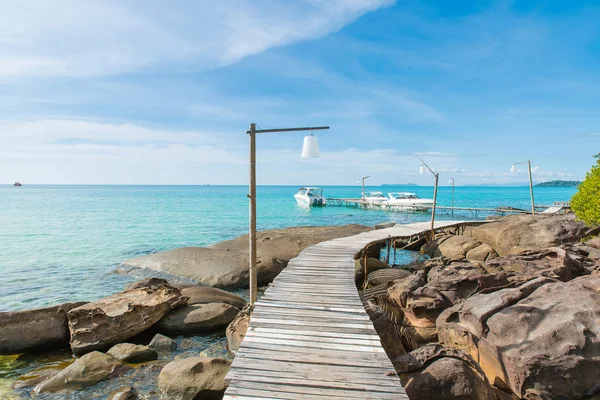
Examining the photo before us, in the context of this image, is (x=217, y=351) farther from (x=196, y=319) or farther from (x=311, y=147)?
(x=311, y=147)

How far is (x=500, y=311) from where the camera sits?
267 inches

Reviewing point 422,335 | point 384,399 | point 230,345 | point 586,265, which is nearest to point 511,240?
point 586,265

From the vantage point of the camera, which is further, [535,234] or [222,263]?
[535,234]

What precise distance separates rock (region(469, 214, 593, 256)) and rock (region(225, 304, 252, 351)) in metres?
11.3

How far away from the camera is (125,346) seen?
7945 millimetres

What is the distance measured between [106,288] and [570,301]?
587 inches

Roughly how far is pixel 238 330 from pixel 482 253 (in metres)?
12.0

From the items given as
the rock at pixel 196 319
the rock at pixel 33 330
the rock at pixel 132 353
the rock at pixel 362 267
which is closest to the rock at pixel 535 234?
the rock at pixel 362 267

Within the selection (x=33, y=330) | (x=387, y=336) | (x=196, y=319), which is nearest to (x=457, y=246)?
(x=387, y=336)

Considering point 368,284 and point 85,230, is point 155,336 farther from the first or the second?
point 85,230

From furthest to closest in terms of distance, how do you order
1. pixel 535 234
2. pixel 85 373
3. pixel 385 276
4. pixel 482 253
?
pixel 482 253 < pixel 535 234 < pixel 385 276 < pixel 85 373

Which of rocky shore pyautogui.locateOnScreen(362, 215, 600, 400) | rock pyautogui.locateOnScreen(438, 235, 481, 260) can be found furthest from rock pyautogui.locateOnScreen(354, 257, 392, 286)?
rock pyautogui.locateOnScreen(438, 235, 481, 260)

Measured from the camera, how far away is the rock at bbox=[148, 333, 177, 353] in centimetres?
840

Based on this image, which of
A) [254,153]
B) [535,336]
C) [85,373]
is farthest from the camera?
[254,153]
